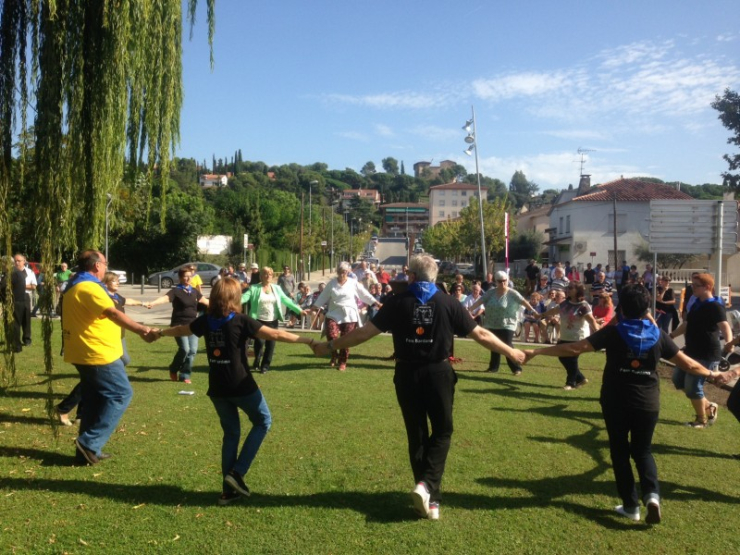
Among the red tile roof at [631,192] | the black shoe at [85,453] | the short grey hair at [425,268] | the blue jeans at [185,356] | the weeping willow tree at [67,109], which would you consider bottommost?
the black shoe at [85,453]

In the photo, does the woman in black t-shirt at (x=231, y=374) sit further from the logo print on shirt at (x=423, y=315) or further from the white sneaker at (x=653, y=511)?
the white sneaker at (x=653, y=511)

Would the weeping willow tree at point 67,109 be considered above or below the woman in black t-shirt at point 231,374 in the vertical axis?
above

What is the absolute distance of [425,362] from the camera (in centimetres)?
476

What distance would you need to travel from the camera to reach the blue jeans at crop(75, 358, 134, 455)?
18.8 ft

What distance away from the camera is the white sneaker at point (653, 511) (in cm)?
465

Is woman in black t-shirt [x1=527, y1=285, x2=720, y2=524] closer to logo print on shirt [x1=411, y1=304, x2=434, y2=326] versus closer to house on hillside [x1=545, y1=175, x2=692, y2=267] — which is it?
logo print on shirt [x1=411, y1=304, x2=434, y2=326]

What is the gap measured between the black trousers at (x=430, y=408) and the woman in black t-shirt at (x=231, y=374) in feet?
3.72

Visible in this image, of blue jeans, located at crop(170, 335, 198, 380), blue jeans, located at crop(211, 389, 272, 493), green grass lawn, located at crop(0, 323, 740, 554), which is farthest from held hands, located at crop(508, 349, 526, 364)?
blue jeans, located at crop(170, 335, 198, 380)

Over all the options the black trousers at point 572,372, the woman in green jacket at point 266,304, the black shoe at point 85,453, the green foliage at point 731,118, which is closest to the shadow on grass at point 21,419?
the black shoe at point 85,453

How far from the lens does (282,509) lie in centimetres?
487

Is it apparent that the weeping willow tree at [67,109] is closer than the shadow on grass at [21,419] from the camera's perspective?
Yes

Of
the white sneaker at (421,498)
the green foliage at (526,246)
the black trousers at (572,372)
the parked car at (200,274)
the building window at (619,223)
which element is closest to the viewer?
the white sneaker at (421,498)

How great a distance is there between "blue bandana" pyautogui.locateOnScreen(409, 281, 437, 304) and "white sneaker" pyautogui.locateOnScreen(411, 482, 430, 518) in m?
1.39

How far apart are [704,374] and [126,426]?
5.93 metres
